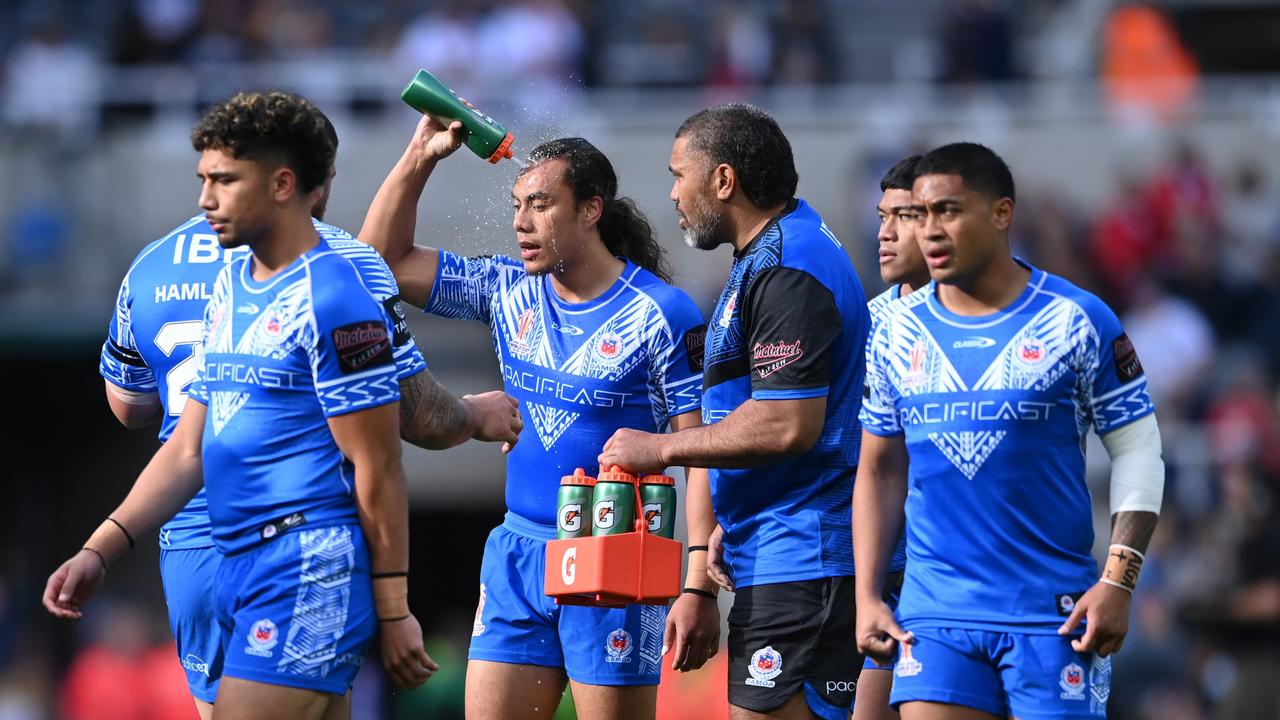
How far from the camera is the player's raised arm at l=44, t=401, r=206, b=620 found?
5.75 meters

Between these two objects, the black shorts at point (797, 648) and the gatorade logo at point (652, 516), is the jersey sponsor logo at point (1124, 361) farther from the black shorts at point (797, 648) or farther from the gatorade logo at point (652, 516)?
the gatorade logo at point (652, 516)

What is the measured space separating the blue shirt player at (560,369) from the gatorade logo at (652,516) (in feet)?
1.57

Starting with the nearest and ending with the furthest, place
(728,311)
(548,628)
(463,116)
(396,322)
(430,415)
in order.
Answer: (396,322) → (430,415) → (728,311) → (548,628) → (463,116)

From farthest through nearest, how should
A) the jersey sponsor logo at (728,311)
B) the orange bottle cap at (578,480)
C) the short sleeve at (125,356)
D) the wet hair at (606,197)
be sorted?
the wet hair at (606,197) < the short sleeve at (125,356) < the jersey sponsor logo at (728,311) < the orange bottle cap at (578,480)

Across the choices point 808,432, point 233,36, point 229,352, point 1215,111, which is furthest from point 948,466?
point 233,36

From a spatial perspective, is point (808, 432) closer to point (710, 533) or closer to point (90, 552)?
point (710, 533)

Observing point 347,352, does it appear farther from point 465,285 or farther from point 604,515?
point 465,285

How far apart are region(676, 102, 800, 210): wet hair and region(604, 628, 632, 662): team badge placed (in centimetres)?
164

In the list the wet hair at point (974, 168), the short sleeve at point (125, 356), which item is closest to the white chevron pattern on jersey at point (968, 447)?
the wet hair at point (974, 168)

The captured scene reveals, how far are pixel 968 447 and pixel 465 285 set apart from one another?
2390mm

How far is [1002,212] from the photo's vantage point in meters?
6.00

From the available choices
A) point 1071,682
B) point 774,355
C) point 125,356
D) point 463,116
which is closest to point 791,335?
point 774,355

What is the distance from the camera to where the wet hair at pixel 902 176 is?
7219 millimetres

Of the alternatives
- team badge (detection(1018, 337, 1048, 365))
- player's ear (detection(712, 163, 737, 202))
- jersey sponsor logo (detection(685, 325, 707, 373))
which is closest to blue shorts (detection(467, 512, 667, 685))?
jersey sponsor logo (detection(685, 325, 707, 373))
